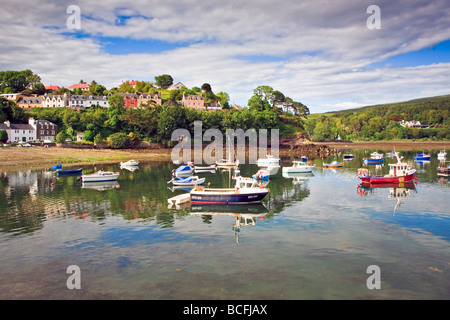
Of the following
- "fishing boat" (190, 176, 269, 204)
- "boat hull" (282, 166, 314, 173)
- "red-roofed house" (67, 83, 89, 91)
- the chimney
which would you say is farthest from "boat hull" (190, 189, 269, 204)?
"red-roofed house" (67, 83, 89, 91)

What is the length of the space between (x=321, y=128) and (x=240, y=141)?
74.2 metres

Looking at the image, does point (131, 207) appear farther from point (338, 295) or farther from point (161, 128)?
point (161, 128)

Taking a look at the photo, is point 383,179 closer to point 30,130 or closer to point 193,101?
point 30,130

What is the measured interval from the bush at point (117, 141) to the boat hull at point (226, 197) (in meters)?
81.0

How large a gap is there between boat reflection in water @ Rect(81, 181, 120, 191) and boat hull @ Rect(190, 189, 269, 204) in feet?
62.6

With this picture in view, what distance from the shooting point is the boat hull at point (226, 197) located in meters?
35.8

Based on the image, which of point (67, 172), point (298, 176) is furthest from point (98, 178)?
point (298, 176)

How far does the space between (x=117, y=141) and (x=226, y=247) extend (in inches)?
3747

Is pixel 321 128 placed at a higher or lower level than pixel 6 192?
higher

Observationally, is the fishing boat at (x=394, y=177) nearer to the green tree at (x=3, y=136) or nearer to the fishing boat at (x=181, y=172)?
the fishing boat at (x=181, y=172)

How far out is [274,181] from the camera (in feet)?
188

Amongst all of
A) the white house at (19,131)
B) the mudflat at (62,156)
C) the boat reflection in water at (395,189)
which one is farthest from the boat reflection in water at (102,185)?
the white house at (19,131)

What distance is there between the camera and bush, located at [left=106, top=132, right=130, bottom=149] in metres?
109
